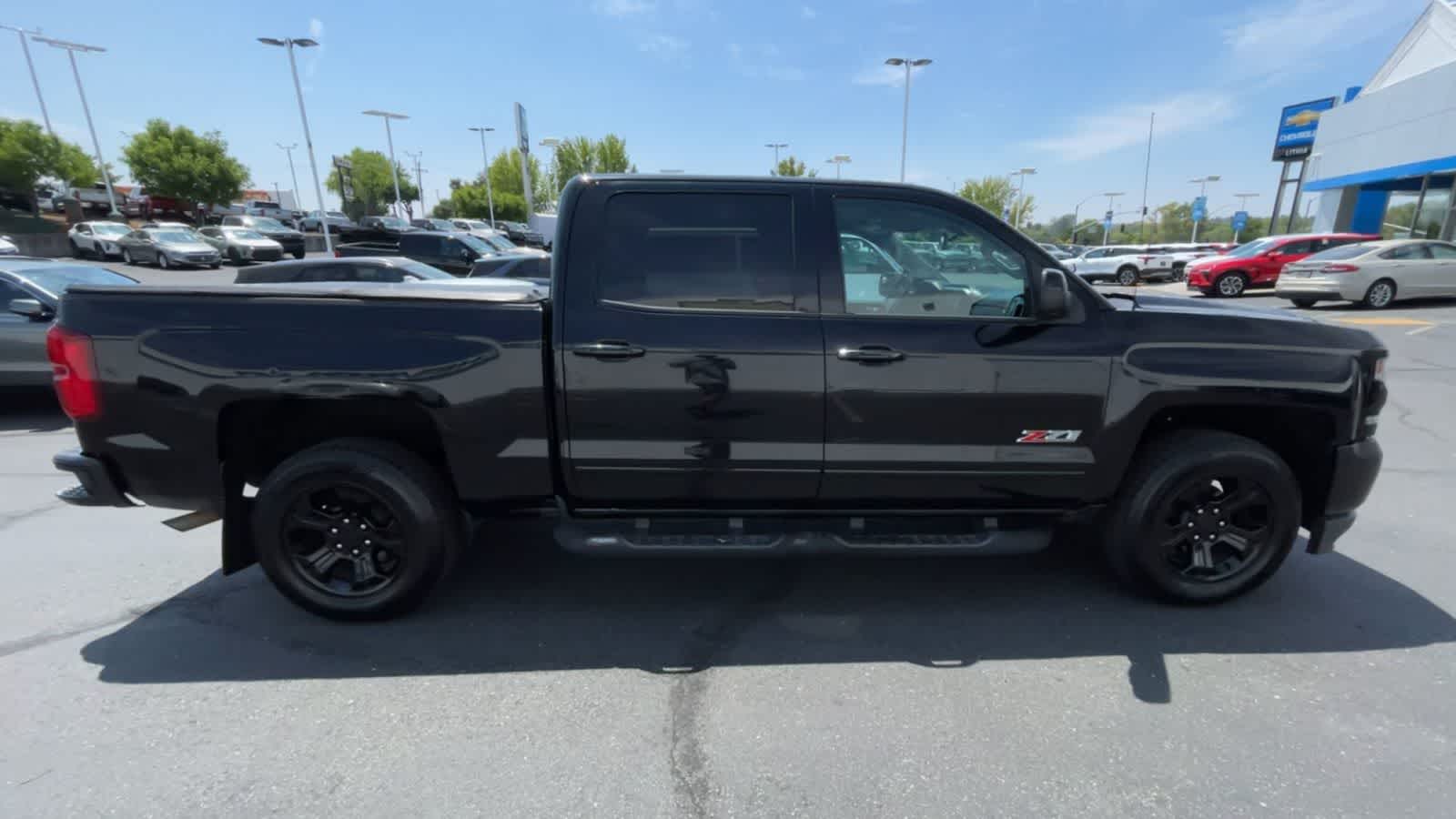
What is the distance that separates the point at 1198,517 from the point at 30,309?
943 cm

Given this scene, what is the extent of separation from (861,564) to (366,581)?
8.23ft

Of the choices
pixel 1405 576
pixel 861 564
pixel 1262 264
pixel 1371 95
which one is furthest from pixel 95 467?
pixel 1371 95

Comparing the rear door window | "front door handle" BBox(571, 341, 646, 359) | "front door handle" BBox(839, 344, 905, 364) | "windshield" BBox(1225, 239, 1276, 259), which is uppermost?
the rear door window

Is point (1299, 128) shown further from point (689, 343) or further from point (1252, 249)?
point (689, 343)

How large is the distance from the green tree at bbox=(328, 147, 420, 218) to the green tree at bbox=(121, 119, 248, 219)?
34.6m

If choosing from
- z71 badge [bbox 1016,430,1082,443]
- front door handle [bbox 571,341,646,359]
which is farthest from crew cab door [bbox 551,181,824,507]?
z71 badge [bbox 1016,430,1082,443]

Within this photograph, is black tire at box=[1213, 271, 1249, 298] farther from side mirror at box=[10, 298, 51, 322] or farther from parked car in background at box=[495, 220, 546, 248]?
parked car in background at box=[495, 220, 546, 248]

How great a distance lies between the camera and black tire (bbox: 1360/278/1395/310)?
539 inches

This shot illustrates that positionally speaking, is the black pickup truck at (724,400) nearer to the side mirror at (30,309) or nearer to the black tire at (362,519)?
the black tire at (362,519)

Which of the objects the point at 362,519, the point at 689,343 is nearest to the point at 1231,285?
the point at 689,343

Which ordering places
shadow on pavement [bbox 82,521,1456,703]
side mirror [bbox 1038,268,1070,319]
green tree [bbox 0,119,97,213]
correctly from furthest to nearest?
green tree [bbox 0,119,97,213], shadow on pavement [bbox 82,521,1456,703], side mirror [bbox 1038,268,1070,319]

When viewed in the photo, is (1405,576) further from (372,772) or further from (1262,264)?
(1262,264)

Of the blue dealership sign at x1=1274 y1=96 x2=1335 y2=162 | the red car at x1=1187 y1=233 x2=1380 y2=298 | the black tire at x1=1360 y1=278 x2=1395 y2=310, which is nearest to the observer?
the black tire at x1=1360 y1=278 x2=1395 y2=310

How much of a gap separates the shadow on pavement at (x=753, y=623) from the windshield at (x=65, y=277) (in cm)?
558
